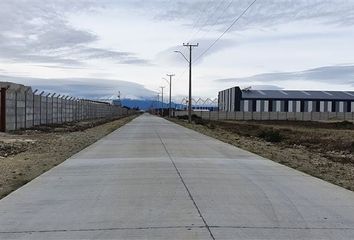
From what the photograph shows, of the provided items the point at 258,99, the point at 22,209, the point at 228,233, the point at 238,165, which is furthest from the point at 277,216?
the point at 258,99

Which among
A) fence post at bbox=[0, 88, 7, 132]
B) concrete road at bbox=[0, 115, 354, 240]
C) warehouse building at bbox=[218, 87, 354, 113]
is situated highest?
warehouse building at bbox=[218, 87, 354, 113]

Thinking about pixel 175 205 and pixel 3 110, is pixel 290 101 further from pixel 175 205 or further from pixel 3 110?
pixel 175 205

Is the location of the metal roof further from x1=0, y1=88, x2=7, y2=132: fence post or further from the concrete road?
the concrete road

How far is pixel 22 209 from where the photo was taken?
8.67m

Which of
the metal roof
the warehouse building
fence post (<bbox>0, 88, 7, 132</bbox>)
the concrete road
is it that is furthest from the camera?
the metal roof

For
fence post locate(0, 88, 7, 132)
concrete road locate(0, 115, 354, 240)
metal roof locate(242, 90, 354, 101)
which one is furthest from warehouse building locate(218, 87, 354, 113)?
concrete road locate(0, 115, 354, 240)

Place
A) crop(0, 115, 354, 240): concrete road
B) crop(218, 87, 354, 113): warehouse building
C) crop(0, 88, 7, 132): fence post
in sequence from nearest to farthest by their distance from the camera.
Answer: crop(0, 115, 354, 240): concrete road, crop(0, 88, 7, 132): fence post, crop(218, 87, 354, 113): warehouse building

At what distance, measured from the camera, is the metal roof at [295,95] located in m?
129

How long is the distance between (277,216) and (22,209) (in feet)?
13.4

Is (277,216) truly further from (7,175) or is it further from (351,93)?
(351,93)

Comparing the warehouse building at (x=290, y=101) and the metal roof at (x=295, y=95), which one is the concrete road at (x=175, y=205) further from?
the metal roof at (x=295, y=95)

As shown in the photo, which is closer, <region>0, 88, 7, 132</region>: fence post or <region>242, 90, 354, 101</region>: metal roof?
<region>0, 88, 7, 132</region>: fence post

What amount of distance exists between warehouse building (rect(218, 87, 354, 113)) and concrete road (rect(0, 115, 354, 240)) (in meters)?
116

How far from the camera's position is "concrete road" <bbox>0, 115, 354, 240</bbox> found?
280 inches
